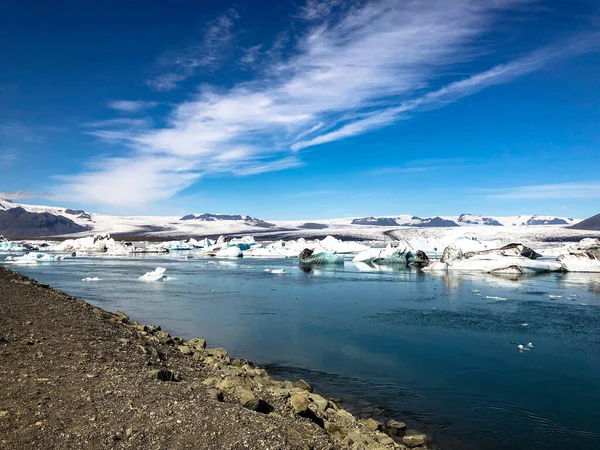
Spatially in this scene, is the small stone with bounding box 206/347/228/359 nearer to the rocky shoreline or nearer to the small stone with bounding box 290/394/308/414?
the rocky shoreline

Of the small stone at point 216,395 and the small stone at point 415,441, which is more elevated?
the small stone at point 216,395

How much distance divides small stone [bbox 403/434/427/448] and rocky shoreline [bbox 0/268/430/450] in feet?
0.04

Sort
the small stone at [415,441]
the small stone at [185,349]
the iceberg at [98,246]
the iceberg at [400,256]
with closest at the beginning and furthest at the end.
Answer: the small stone at [415,441] < the small stone at [185,349] < the iceberg at [400,256] < the iceberg at [98,246]

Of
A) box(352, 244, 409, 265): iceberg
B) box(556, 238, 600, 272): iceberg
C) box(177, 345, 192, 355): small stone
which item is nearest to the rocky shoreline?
box(177, 345, 192, 355): small stone

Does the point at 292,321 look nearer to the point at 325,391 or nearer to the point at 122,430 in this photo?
the point at 325,391

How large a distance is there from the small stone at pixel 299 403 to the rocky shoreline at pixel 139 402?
0.01 metres

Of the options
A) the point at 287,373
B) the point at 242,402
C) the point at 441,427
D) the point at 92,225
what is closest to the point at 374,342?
the point at 287,373

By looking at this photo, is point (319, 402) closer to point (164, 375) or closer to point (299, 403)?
point (299, 403)

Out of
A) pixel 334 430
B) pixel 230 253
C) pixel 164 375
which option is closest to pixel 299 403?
pixel 334 430

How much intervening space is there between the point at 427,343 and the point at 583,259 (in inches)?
786

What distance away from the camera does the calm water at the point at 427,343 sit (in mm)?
5984

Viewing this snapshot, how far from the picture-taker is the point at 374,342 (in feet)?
31.5

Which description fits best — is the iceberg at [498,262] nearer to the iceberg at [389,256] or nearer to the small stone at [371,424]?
the iceberg at [389,256]

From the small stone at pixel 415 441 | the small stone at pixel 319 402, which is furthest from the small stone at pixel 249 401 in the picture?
the small stone at pixel 415 441
